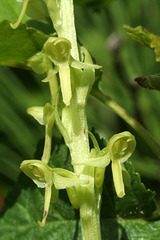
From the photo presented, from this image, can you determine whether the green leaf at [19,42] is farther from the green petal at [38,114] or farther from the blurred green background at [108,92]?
the blurred green background at [108,92]

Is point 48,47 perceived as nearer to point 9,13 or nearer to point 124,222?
point 9,13

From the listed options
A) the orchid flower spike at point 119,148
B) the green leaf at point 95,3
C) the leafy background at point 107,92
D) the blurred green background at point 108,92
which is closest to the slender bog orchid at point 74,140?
the orchid flower spike at point 119,148

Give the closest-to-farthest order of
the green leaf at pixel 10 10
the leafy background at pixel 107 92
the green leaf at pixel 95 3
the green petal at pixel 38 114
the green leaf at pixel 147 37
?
the green leaf at pixel 147 37, the green petal at pixel 38 114, the green leaf at pixel 10 10, the green leaf at pixel 95 3, the leafy background at pixel 107 92

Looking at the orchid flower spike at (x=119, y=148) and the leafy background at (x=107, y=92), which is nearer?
the orchid flower spike at (x=119, y=148)

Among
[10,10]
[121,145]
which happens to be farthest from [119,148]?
A: [10,10]

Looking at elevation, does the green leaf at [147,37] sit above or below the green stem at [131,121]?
above

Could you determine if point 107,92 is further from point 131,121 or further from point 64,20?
point 64,20

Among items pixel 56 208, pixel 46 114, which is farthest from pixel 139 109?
pixel 46 114
